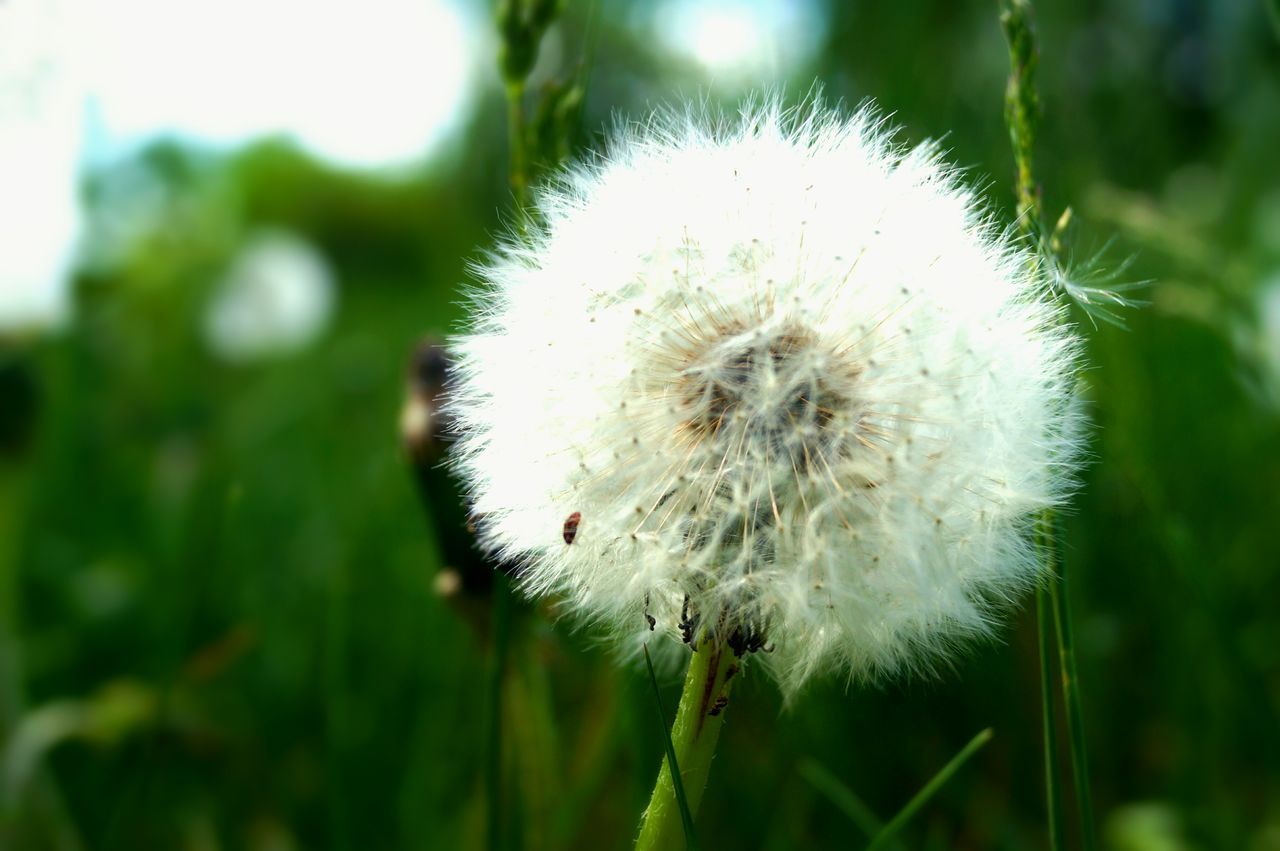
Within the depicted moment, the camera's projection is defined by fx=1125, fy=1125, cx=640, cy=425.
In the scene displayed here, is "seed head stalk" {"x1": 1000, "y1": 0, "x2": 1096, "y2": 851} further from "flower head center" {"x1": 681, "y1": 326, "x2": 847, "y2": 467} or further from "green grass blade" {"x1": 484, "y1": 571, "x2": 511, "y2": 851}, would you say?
"green grass blade" {"x1": 484, "y1": 571, "x2": 511, "y2": 851}

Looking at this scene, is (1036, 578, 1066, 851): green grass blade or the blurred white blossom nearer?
(1036, 578, 1066, 851): green grass blade

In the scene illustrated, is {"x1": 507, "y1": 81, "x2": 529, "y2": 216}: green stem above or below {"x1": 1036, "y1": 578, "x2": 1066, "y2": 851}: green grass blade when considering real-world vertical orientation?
above

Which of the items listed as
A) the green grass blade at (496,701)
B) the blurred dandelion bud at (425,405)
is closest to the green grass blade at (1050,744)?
the green grass blade at (496,701)

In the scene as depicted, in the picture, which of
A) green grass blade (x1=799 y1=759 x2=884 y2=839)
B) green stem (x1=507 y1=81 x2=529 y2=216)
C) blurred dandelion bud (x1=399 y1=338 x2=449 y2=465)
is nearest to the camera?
green stem (x1=507 y1=81 x2=529 y2=216)

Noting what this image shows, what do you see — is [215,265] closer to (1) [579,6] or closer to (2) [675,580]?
(1) [579,6]

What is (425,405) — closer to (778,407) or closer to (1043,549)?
(778,407)

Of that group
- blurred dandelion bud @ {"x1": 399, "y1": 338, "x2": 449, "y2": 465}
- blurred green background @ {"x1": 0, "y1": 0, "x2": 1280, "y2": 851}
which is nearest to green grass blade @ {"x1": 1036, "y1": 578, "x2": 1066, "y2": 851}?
blurred green background @ {"x1": 0, "y1": 0, "x2": 1280, "y2": 851}
